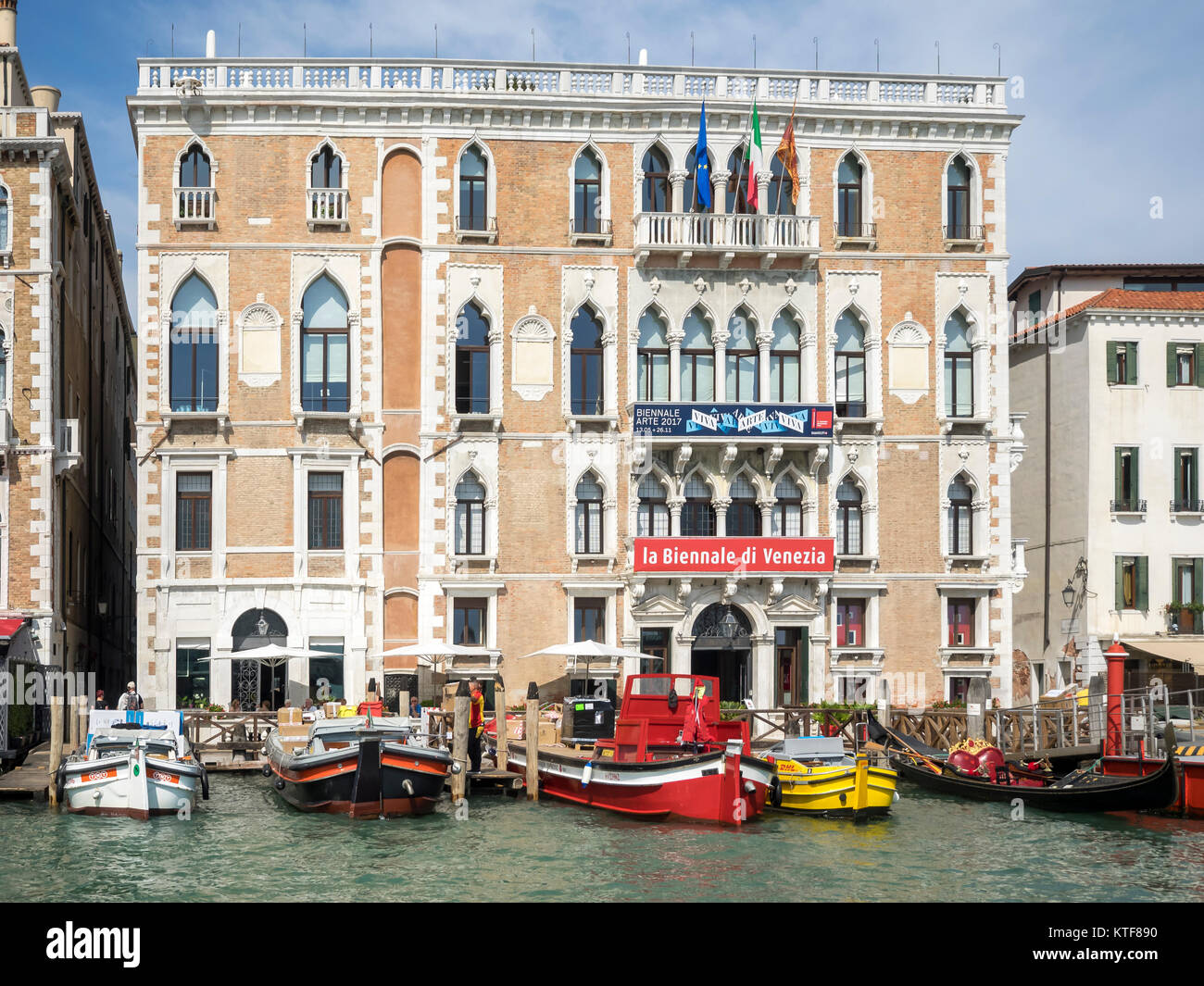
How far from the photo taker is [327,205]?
33375mm

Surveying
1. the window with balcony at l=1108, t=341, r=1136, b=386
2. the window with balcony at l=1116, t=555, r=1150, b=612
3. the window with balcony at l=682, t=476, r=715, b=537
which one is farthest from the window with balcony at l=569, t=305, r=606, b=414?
the window with balcony at l=1116, t=555, r=1150, b=612

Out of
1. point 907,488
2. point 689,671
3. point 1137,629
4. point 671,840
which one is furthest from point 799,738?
point 1137,629

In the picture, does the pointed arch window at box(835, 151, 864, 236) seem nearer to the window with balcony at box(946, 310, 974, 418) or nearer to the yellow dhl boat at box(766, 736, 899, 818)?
the window with balcony at box(946, 310, 974, 418)

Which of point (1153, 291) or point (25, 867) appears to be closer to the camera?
point (25, 867)

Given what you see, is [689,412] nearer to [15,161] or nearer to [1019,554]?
[1019,554]

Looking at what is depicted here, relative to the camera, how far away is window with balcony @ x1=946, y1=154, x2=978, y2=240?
35344 millimetres

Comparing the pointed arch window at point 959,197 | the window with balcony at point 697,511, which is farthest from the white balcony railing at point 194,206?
the pointed arch window at point 959,197

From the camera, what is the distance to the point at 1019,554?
35281 millimetres

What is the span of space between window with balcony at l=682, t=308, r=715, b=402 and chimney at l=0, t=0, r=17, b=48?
17634mm

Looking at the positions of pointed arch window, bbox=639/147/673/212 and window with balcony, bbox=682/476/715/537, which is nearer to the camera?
window with balcony, bbox=682/476/715/537

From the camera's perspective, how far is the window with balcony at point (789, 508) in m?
34.4

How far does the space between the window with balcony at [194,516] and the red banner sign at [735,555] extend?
9.68 meters
